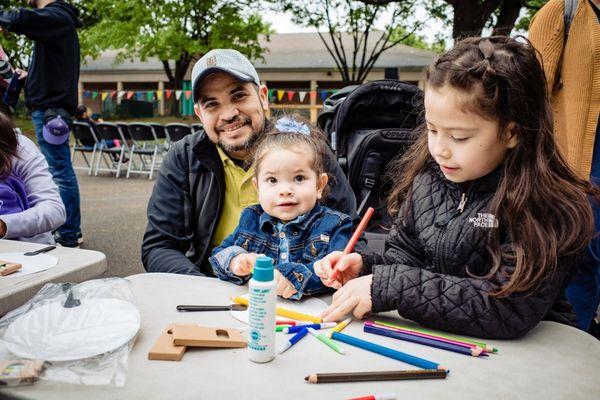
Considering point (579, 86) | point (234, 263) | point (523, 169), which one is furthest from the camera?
point (579, 86)

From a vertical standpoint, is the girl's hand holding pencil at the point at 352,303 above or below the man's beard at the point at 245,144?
below

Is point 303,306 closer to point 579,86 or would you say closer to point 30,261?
point 30,261

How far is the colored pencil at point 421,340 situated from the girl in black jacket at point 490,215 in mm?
85

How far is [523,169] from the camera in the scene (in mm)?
1381

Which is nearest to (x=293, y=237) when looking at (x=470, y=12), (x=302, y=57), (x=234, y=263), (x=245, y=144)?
(x=234, y=263)

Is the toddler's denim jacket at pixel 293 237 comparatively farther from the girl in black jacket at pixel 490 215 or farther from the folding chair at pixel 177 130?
the folding chair at pixel 177 130

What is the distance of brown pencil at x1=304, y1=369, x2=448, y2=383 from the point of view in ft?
3.26

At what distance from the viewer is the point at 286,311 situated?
138 cm

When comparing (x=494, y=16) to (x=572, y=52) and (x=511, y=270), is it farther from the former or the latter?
(x=511, y=270)

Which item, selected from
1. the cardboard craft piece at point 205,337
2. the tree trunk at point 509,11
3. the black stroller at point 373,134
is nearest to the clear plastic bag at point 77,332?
the cardboard craft piece at point 205,337

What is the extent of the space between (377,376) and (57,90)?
15.3 feet

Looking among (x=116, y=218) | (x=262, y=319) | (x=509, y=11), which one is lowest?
(x=116, y=218)

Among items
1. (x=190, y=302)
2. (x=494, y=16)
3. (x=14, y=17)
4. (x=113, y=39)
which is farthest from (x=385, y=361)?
(x=113, y=39)

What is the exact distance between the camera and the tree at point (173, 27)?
1844 cm
